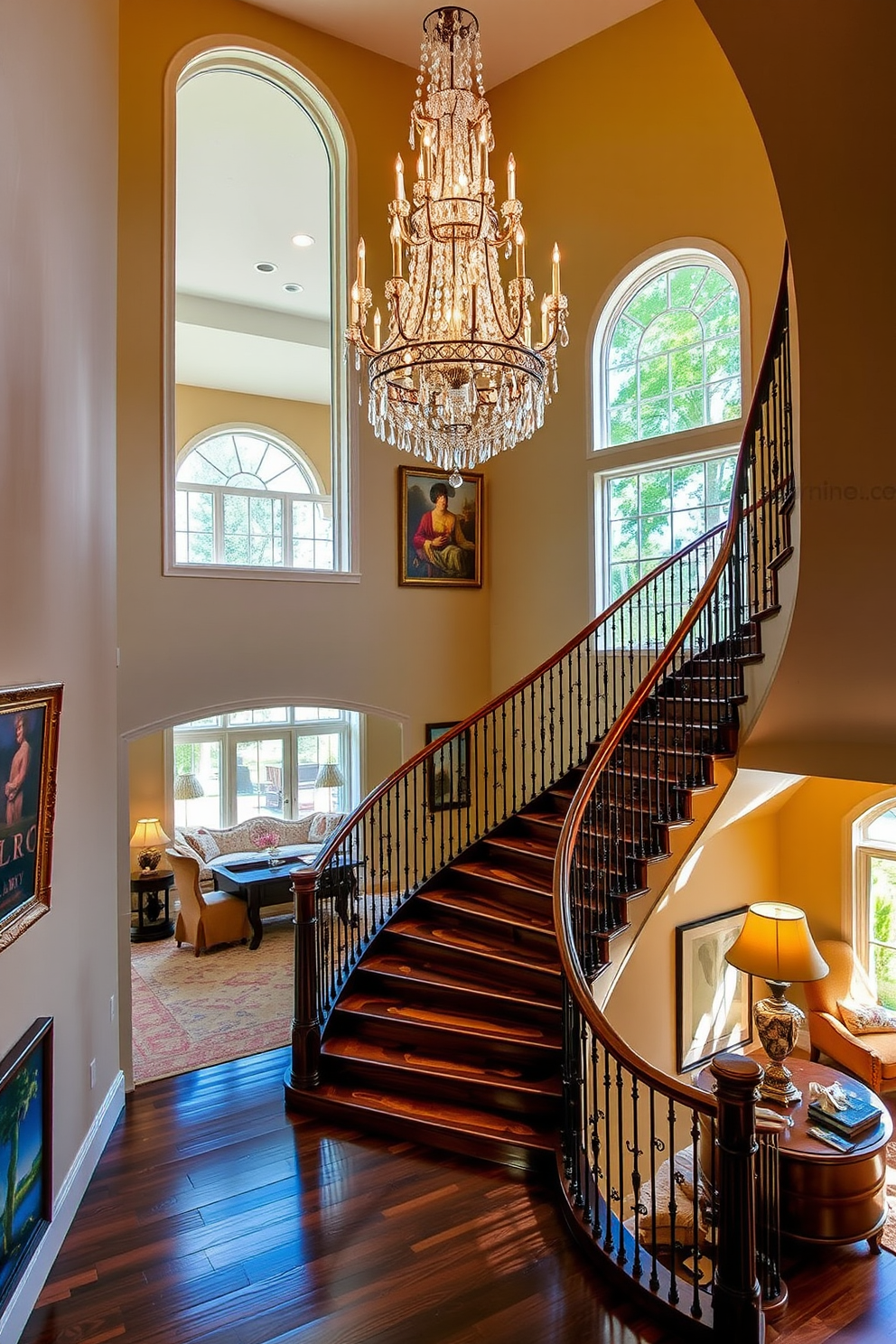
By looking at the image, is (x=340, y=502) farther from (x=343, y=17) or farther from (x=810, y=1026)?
(x=810, y=1026)

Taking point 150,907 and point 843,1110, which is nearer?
point 843,1110

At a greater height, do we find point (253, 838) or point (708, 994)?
point (253, 838)

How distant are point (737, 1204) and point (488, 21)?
8828mm

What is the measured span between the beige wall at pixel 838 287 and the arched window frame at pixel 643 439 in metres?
3.31

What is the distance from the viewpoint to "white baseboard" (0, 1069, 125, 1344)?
3.15 m

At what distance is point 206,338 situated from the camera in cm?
1051

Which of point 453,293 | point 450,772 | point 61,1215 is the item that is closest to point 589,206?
point 453,293

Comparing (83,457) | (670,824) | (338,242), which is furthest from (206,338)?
(670,824)

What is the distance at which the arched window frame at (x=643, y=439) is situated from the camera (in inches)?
258

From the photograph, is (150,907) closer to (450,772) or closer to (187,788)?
(187,788)

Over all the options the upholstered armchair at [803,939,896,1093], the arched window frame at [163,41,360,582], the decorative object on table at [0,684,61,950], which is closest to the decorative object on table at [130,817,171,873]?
the arched window frame at [163,41,360,582]

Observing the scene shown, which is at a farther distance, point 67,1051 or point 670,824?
point 670,824

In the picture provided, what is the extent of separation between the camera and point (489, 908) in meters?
5.73

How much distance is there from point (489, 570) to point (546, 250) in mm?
3032
